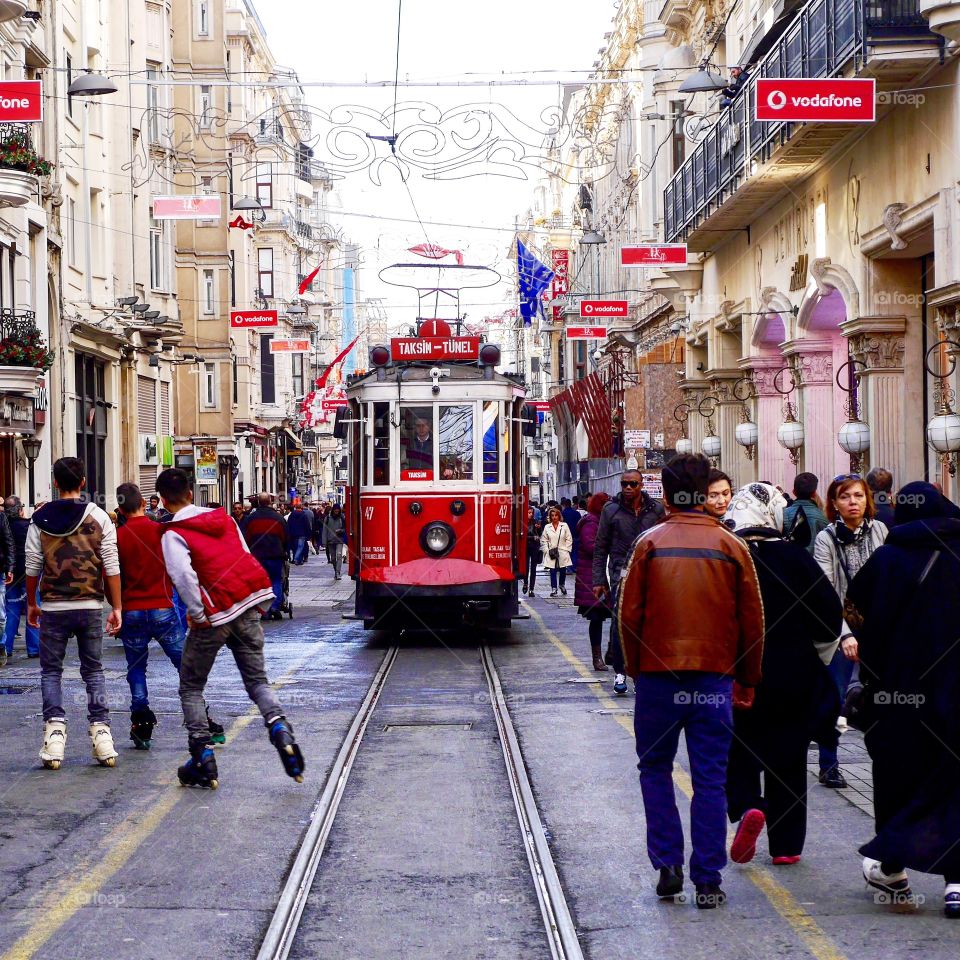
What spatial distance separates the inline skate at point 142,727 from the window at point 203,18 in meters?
43.7

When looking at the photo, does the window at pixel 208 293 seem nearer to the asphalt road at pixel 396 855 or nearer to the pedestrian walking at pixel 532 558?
the pedestrian walking at pixel 532 558

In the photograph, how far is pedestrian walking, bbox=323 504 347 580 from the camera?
118ft

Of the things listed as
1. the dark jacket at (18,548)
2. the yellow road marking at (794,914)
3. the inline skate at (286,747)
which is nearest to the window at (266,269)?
the dark jacket at (18,548)

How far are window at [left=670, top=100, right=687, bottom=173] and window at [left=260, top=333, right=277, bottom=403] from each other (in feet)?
123

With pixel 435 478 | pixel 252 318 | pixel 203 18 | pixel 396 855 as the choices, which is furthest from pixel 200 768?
pixel 203 18

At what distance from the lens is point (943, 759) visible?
20.9 ft

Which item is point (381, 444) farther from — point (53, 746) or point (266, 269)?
point (266, 269)

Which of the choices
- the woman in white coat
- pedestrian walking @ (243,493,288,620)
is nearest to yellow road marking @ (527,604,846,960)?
pedestrian walking @ (243,493,288,620)

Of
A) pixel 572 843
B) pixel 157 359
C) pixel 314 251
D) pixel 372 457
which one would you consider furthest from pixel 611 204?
pixel 572 843

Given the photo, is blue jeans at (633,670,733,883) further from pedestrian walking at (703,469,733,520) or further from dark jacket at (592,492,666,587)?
dark jacket at (592,492,666,587)

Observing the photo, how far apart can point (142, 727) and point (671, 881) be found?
4.95m

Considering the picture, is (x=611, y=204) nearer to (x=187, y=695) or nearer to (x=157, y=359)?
(x=157, y=359)

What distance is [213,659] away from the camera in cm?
912

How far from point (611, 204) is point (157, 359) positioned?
14.9 meters
